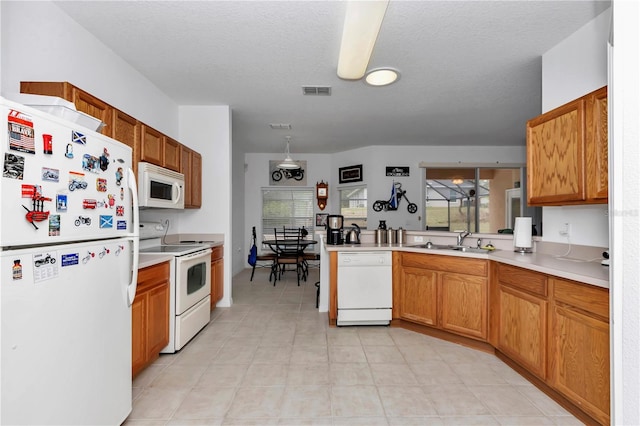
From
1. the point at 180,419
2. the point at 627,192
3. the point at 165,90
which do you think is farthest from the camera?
the point at 165,90

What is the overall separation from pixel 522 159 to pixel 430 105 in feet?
12.0

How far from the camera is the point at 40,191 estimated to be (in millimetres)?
1146

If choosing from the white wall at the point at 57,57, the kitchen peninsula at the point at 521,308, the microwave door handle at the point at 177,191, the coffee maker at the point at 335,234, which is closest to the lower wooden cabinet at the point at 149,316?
the microwave door handle at the point at 177,191

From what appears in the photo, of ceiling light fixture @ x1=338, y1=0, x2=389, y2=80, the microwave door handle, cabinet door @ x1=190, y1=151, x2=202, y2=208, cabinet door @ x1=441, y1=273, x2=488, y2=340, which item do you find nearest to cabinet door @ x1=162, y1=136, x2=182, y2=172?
the microwave door handle

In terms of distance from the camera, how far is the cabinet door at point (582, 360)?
1638mm

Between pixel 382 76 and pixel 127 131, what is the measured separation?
240cm

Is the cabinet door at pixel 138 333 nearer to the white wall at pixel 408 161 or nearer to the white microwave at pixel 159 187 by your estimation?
the white microwave at pixel 159 187

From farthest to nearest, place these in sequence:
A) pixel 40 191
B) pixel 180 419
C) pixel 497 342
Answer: pixel 497 342 → pixel 180 419 → pixel 40 191

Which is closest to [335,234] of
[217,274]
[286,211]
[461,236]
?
[461,236]

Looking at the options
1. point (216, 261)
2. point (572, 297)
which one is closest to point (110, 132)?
point (216, 261)

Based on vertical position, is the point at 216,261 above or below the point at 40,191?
below

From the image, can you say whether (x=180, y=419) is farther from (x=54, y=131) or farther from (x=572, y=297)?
(x=572, y=297)

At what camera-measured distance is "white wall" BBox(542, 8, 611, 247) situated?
2225 millimetres

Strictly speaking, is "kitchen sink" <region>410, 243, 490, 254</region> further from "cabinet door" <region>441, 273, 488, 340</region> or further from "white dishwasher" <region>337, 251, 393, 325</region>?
"white dishwasher" <region>337, 251, 393, 325</region>
